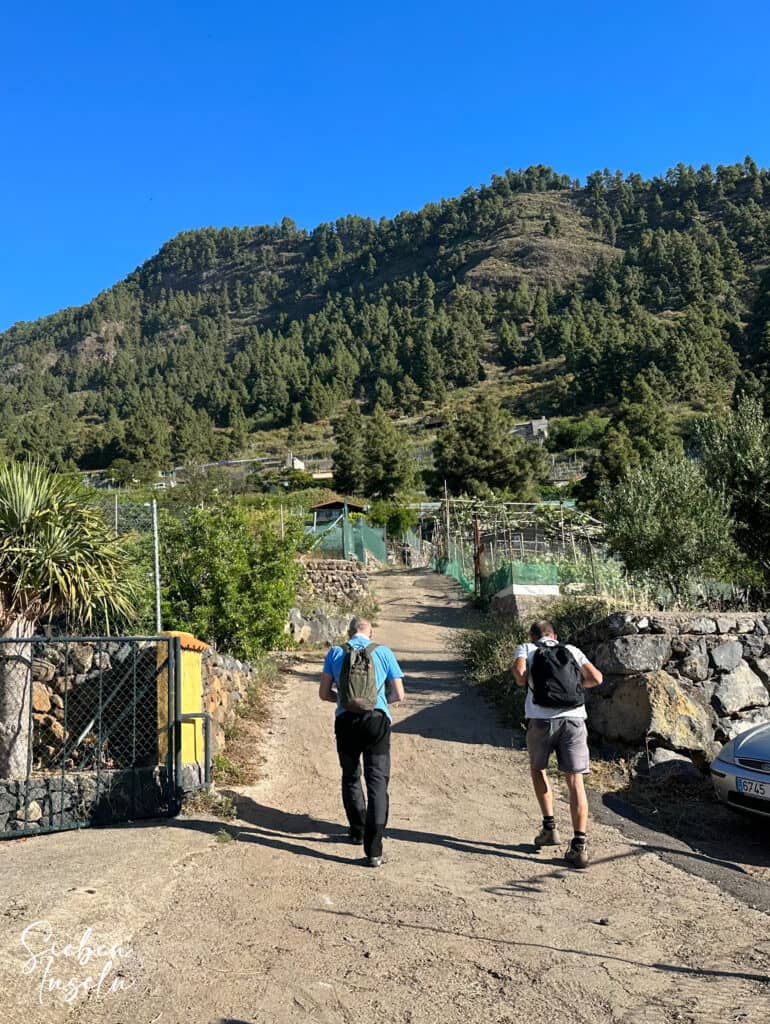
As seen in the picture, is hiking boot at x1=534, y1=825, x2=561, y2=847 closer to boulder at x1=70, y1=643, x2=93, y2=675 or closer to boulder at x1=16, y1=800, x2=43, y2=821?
boulder at x1=16, y1=800, x2=43, y2=821

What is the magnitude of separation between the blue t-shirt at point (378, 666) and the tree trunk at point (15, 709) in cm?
307

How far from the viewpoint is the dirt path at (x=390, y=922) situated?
3504 mm

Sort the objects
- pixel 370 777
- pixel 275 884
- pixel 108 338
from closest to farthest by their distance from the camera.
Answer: pixel 275 884, pixel 370 777, pixel 108 338

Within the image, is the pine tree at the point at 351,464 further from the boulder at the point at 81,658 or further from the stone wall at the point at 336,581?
the boulder at the point at 81,658

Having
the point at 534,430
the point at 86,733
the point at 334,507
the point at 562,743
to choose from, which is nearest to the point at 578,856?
the point at 562,743

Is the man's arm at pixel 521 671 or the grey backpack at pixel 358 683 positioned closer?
the grey backpack at pixel 358 683

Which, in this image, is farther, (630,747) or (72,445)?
(72,445)

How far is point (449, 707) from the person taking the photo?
10.5 metres

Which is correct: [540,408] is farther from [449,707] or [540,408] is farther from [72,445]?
[449,707]

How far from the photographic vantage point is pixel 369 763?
209 inches

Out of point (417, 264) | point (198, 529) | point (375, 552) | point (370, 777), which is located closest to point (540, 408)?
point (375, 552)

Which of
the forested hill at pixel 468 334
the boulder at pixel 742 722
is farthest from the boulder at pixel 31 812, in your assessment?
the forested hill at pixel 468 334

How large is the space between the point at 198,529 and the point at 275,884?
23.2 feet

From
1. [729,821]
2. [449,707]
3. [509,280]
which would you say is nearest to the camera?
[729,821]
